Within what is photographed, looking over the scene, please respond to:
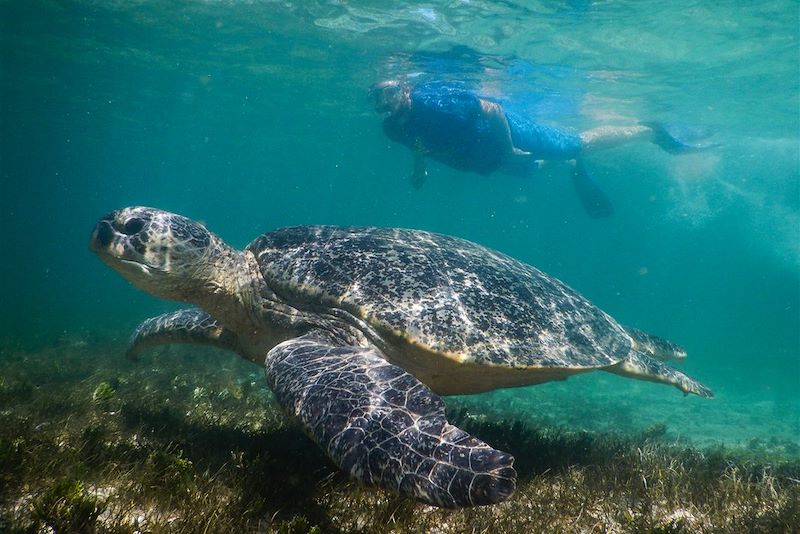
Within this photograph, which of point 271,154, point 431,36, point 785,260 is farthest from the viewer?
point 271,154

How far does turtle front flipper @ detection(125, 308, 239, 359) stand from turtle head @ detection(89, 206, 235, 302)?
36.5 inches

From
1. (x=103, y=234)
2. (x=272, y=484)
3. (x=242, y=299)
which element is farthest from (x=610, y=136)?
(x=272, y=484)

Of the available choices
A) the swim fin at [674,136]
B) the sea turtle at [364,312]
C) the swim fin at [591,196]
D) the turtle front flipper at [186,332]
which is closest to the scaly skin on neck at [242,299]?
the sea turtle at [364,312]

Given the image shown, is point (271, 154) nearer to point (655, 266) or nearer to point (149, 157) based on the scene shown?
point (149, 157)

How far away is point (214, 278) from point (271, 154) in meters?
62.3

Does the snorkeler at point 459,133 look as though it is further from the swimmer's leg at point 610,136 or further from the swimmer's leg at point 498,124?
the swimmer's leg at point 610,136

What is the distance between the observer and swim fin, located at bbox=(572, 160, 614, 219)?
20.1 meters

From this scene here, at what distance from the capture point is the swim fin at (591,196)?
65.8ft

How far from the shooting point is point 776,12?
48.5 ft

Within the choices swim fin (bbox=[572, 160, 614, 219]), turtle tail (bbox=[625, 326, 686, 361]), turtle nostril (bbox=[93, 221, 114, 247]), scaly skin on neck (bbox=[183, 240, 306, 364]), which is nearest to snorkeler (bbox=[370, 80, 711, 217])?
swim fin (bbox=[572, 160, 614, 219])

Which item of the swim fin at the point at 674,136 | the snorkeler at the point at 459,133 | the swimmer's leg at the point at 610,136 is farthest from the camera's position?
the swim fin at the point at 674,136

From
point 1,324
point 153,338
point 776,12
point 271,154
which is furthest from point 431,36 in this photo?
point 271,154

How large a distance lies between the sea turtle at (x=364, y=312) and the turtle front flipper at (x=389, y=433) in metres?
0.02

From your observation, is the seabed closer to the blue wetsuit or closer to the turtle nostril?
the turtle nostril
